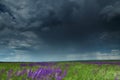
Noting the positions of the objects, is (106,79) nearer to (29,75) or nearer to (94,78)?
(94,78)

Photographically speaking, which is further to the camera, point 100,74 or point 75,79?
point 100,74

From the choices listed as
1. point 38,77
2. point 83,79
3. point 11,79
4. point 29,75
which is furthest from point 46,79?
point 83,79

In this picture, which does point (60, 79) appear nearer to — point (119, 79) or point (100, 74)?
point (119, 79)

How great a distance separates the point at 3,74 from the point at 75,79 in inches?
107

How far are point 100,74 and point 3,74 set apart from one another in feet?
13.1

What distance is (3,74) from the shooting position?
27.9ft

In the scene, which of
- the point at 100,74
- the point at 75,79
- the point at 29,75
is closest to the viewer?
the point at 29,75

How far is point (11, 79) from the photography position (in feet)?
25.3

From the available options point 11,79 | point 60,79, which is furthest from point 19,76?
point 60,79

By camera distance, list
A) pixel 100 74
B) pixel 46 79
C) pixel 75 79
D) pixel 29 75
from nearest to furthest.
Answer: pixel 46 79 < pixel 29 75 < pixel 75 79 < pixel 100 74

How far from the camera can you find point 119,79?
775cm

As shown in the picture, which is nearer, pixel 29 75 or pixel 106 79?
pixel 29 75

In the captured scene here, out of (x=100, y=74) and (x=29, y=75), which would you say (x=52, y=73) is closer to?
(x=29, y=75)

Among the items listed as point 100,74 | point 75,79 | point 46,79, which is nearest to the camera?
point 46,79
